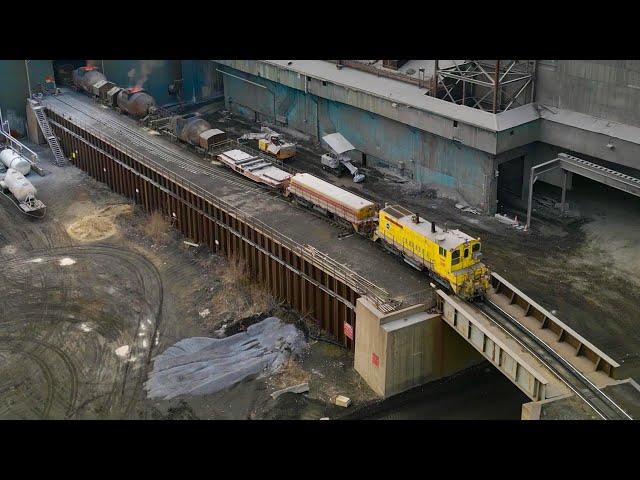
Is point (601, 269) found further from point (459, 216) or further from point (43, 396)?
point (43, 396)

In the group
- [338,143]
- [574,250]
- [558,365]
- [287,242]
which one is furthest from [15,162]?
[558,365]

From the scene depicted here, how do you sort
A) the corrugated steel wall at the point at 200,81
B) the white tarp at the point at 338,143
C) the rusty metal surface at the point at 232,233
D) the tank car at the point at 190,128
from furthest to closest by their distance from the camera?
the corrugated steel wall at the point at 200,81
the tank car at the point at 190,128
the white tarp at the point at 338,143
the rusty metal surface at the point at 232,233

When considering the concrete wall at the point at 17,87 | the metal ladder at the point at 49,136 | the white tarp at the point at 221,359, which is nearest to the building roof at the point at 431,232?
the white tarp at the point at 221,359

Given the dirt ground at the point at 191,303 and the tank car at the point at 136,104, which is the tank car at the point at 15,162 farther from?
the tank car at the point at 136,104

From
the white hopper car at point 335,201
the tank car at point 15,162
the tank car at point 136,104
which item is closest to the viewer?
the white hopper car at point 335,201

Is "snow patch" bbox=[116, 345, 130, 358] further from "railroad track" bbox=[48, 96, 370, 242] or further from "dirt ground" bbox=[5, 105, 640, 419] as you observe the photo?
"railroad track" bbox=[48, 96, 370, 242]

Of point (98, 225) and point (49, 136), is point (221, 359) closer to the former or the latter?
point (98, 225)

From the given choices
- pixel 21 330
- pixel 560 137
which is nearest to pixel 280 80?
pixel 560 137
